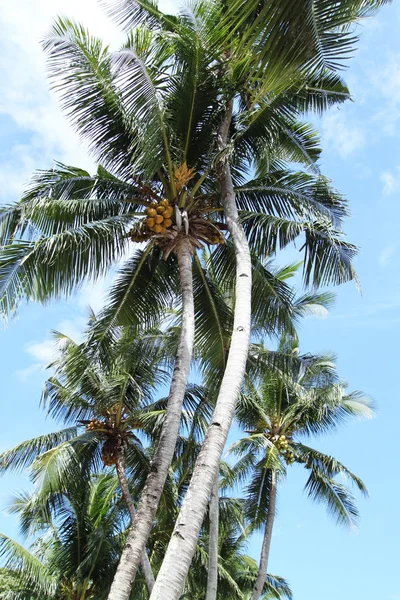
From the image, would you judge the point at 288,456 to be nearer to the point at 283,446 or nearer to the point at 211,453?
the point at 283,446

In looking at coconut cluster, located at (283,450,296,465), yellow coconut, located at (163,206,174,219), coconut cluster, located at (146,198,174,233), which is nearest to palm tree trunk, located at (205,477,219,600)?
coconut cluster, located at (283,450,296,465)

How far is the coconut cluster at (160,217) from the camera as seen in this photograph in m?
8.79

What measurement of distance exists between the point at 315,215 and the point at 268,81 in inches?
202

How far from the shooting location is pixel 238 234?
8289 millimetres

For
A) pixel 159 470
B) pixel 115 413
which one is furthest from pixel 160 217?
pixel 115 413

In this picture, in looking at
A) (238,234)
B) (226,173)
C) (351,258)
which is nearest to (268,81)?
(238,234)

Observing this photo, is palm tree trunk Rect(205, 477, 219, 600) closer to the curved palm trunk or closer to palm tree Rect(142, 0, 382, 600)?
the curved palm trunk

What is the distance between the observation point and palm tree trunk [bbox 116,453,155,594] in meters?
11.6

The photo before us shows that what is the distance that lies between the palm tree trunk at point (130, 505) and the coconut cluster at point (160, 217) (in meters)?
5.91

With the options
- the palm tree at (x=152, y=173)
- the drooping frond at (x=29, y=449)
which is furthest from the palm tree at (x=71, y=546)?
the palm tree at (x=152, y=173)

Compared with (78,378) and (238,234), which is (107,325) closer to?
(78,378)

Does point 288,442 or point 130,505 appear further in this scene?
point 288,442

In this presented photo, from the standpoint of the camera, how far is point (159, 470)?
6836 mm

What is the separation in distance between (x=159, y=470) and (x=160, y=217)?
343 cm
